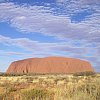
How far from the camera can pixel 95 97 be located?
11953 mm

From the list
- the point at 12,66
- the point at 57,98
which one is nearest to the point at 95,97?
the point at 57,98

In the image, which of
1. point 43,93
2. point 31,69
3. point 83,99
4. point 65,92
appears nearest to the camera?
A: point 83,99

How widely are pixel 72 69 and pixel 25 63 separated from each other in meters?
24.3

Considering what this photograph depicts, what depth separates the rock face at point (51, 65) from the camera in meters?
154

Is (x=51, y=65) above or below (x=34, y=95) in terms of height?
above

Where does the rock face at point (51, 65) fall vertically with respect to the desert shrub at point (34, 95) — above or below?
above

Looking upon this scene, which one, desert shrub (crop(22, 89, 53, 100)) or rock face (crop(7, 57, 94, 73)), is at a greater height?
rock face (crop(7, 57, 94, 73))

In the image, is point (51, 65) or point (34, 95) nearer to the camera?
point (34, 95)

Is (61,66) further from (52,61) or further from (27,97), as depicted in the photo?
(27,97)

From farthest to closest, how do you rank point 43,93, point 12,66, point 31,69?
1. point 12,66
2. point 31,69
3. point 43,93

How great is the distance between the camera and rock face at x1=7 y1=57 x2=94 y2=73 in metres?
154

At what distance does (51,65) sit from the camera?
508ft

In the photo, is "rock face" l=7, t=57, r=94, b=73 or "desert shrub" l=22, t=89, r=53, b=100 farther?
"rock face" l=7, t=57, r=94, b=73

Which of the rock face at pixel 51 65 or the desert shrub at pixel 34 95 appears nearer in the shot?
the desert shrub at pixel 34 95
